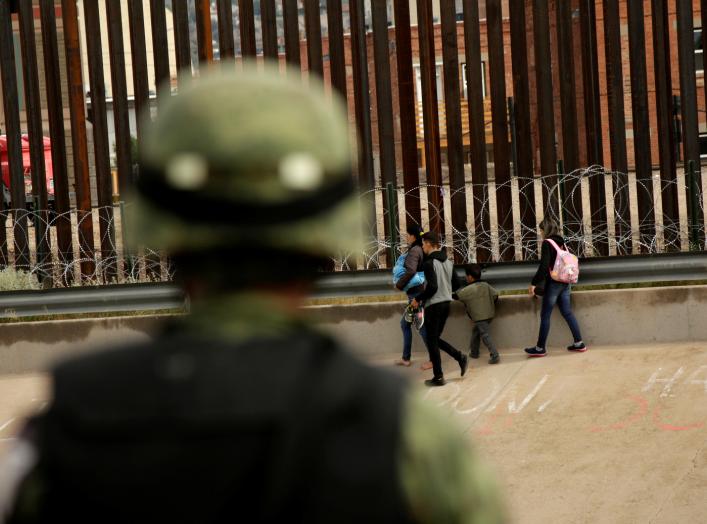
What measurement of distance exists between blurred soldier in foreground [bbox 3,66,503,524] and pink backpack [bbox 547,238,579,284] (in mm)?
11037

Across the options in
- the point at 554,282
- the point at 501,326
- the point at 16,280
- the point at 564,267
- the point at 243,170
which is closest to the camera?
the point at 243,170

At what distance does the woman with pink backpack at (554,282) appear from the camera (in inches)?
496

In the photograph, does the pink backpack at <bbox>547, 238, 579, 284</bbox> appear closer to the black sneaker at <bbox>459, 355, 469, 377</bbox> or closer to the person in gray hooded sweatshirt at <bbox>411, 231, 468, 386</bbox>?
the person in gray hooded sweatshirt at <bbox>411, 231, 468, 386</bbox>

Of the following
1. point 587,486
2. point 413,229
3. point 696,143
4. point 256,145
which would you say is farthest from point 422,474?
point 696,143

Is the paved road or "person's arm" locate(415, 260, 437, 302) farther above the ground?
"person's arm" locate(415, 260, 437, 302)

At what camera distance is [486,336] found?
12.7 meters

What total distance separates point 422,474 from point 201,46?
13699 millimetres

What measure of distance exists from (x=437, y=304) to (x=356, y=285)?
1.73m

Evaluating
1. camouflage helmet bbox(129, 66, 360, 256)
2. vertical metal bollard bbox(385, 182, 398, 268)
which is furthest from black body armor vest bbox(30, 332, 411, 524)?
vertical metal bollard bbox(385, 182, 398, 268)

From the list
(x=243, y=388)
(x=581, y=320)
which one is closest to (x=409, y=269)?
(x=581, y=320)

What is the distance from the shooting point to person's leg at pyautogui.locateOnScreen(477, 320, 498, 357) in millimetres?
12703

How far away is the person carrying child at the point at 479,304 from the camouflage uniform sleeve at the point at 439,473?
11146 mm

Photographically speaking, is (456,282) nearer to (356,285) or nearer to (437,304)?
(437,304)

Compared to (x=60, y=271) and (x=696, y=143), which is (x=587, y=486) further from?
(x=60, y=271)
